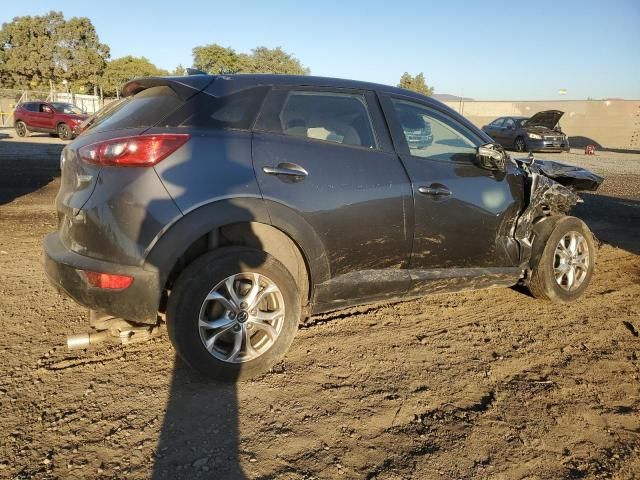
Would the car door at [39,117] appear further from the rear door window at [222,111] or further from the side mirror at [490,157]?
the side mirror at [490,157]

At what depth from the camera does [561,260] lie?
442cm

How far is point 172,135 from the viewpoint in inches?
110

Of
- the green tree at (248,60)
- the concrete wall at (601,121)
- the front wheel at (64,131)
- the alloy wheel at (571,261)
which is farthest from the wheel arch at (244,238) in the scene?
the green tree at (248,60)

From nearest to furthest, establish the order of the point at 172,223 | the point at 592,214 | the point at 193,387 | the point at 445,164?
the point at 172,223 → the point at 193,387 → the point at 445,164 → the point at 592,214

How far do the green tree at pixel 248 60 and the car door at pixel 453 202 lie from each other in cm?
5144

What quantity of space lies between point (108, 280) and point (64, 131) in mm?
23919

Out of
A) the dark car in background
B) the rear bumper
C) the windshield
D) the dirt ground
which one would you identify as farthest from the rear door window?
the windshield

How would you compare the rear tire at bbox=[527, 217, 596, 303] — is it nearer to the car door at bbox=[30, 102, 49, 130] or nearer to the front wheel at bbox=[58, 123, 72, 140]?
the front wheel at bbox=[58, 123, 72, 140]

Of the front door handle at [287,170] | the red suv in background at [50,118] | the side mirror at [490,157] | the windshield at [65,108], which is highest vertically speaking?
the windshield at [65,108]

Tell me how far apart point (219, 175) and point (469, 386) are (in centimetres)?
196

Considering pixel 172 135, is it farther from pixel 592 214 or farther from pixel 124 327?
pixel 592 214

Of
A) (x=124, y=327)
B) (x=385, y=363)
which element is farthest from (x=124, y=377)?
(x=385, y=363)

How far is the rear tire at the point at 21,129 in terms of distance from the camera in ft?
78.6

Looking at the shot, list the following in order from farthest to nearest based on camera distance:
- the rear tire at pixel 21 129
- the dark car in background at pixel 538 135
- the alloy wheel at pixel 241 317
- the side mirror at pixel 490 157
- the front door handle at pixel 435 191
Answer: the rear tire at pixel 21 129 → the dark car in background at pixel 538 135 → the side mirror at pixel 490 157 → the front door handle at pixel 435 191 → the alloy wheel at pixel 241 317
